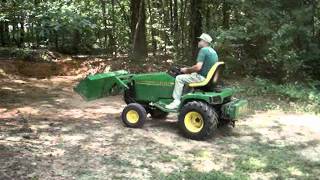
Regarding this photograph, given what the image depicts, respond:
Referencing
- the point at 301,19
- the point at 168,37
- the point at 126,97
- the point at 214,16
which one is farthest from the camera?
the point at 168,37

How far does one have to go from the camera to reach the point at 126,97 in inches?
391

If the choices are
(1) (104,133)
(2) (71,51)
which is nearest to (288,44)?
(1) (104,133)

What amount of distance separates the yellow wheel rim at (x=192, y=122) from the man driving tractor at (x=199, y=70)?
42 centimetres

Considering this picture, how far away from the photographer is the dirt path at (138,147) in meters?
6.99

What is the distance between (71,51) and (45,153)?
15.5 m

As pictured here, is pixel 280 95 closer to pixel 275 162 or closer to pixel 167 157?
pixel 275 162

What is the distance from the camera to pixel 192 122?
29.1 feet

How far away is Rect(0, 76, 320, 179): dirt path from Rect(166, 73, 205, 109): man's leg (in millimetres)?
526

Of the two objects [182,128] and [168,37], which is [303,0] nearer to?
[182,128]

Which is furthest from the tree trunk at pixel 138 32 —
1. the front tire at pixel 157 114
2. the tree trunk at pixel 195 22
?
the front tire at pixel 157 114

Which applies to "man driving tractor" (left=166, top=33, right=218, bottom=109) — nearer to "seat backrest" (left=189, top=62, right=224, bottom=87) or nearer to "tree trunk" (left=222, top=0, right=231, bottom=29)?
"seat backrest" (left=189, top=62, right=224, bottom=87)

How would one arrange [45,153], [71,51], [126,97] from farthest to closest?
[71,51], [126,97], [45,153]

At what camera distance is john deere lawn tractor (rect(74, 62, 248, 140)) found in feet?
28.7

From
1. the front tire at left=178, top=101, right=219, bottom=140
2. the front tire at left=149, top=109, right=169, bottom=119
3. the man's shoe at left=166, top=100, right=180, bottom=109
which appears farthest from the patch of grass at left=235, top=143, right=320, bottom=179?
the front tire at left=149, top=109, right=169, bottom=119
